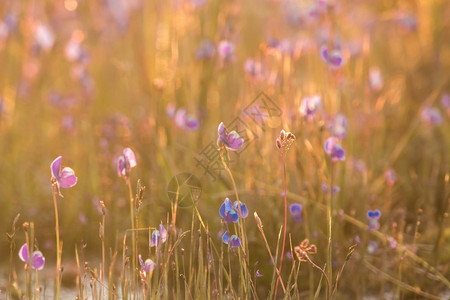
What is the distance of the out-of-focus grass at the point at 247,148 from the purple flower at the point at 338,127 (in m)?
0.03

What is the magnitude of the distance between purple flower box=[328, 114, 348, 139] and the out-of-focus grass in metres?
0.03

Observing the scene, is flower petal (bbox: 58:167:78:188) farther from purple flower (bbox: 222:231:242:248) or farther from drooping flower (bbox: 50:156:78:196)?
purple flower (bbox: 222:231:242:248)

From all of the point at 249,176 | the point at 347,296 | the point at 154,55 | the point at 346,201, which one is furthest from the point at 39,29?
the point at 347,296

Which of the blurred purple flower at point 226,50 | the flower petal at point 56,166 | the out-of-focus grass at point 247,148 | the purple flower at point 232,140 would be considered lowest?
the out-of-focus grass at point 247,148

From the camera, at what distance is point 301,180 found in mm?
2160

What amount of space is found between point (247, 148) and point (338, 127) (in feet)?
1.10

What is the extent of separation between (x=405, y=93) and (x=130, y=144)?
1532 millimetres

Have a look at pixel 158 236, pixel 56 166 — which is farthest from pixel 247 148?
pixel 56 166

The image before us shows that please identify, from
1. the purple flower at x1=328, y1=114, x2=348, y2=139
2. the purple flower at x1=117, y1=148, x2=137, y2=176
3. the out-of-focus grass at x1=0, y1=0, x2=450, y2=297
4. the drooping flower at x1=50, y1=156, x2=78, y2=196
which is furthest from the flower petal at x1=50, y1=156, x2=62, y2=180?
the purple flower at x1=328, y1=114, x2=348, y2=139

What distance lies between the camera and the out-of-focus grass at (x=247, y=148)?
206 cm

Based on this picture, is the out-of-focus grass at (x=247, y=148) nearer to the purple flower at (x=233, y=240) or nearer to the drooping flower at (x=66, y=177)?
the purple flower at (x=233, y=240)

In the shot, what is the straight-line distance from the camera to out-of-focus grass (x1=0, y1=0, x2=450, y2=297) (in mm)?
2057

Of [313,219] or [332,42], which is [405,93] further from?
[313,219]

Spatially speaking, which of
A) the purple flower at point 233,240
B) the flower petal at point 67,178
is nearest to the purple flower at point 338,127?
the purple flower at point 233,240
